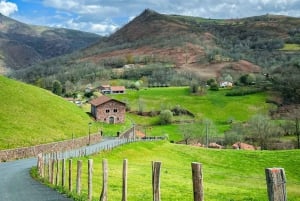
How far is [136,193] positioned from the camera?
3684 cm

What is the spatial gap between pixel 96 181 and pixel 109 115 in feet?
409

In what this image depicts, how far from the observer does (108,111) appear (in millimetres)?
165875

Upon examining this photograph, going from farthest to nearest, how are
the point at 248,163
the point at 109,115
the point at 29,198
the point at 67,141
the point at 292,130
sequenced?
1. the point at 109,115
2. the point at 292,130
3. the point at 67,141
4. the point at 248,163
5. the point at 29,198

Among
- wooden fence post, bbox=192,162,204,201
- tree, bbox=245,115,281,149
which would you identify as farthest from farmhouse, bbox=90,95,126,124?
wooden fence post, bbox=192,162,204,201

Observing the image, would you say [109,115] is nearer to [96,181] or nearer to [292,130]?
[292,130]

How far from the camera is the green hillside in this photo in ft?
308

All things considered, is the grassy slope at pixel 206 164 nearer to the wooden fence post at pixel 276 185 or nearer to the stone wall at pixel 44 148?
the stone wall at pixel 44 148

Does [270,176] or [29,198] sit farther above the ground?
[270,176]

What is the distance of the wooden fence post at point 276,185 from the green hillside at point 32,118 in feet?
262

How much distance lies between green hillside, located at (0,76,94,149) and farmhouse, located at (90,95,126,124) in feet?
95.3

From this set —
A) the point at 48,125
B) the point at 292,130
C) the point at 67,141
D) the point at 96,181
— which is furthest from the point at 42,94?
the point at 96,181

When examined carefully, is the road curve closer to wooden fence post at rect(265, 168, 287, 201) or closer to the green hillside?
wooden fence post at rect(265, 168, 287, 201)

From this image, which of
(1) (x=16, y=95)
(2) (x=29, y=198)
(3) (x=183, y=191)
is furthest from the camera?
(1) (x=16, y=95)

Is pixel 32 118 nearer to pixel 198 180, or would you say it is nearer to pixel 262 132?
pixel 262 132
